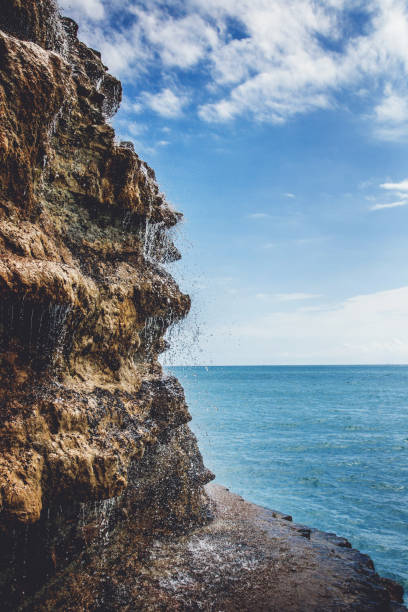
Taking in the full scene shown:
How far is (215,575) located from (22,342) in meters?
6.09

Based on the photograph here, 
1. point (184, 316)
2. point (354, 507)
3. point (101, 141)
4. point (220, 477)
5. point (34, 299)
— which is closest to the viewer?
point (34, 299)

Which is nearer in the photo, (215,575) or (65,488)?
(65,488)

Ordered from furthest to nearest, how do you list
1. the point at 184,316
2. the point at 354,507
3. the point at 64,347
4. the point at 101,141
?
the point at 354,507 → the point at 184,316 → the point at 101,141 → the point at 64,347

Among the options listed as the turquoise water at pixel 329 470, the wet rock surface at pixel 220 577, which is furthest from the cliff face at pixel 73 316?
the turquoise water at pixel 329 470

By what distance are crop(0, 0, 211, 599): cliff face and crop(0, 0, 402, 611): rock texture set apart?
3 cm

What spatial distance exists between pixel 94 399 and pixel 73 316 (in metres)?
1.65

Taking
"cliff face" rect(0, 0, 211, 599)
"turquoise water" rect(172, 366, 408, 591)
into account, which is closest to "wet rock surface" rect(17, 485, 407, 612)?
"cliff face" rect(0, 0, 211, 599)

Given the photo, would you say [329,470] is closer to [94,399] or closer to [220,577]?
[220,577]

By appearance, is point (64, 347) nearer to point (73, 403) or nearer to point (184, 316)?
point (73, 403)

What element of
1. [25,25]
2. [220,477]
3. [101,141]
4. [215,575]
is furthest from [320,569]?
[220,477]

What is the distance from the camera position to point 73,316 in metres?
6.23

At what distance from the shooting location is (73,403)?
19.9ft

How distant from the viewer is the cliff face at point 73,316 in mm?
5188

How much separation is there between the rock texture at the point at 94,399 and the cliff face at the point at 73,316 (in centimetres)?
3
